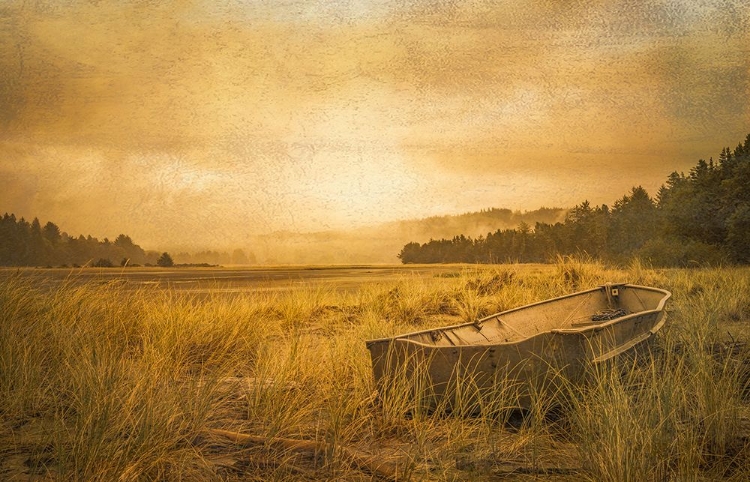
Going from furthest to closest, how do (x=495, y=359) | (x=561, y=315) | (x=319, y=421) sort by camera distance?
(x=561, y=315) → (x=495, y=359) → (x=319, y=421)

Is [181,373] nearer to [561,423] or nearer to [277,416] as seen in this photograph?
→ [277,416]

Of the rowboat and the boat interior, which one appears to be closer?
the rowboat

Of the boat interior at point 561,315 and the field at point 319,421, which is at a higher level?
the boat interior at point 561,315

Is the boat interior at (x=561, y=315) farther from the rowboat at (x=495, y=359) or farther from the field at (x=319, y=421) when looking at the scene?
the rowboat at (x=495, y=359)

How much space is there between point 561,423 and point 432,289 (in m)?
10.6

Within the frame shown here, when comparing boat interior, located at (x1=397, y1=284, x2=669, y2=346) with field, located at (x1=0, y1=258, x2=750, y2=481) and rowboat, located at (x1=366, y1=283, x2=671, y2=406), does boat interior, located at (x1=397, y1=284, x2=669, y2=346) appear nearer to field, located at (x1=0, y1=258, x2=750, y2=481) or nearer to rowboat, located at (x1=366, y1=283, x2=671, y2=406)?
field, located at (x1=0, y1=258, x2=750, y2=481)

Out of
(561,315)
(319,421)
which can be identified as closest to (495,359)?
(319,421)

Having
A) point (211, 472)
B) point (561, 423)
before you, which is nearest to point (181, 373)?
point (211, 472)

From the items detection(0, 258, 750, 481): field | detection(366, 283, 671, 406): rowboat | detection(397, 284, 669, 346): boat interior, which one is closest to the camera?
detection(0, 258, 750, 481): field

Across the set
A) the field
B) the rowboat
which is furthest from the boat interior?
the rowboat

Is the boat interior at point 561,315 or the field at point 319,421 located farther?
the boat interior at point 561,315

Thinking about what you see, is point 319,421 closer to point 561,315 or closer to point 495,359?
point 495,359

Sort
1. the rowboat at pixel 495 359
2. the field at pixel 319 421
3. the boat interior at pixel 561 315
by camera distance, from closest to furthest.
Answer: the field at pixel 319 421
the rowboat at pixel 495 359
the boat interior at pixel 561 315

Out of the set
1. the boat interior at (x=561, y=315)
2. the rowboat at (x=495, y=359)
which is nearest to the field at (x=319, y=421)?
the rowboat at (x=495, y=359)
